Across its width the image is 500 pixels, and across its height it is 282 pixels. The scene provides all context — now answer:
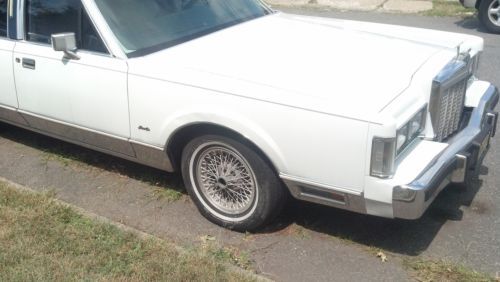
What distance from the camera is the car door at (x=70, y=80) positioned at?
161 inches

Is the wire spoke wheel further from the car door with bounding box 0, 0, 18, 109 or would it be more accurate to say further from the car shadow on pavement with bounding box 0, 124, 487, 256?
the car door with bounding box 0, 0, 18, 109

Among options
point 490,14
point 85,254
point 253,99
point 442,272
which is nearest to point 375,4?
point 490,14

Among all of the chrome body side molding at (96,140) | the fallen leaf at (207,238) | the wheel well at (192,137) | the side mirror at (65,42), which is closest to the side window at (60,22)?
the side mirror at (65,42)

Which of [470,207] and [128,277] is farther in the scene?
[470,207]

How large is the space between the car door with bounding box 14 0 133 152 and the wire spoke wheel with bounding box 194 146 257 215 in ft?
2.13

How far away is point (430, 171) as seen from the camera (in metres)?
3.29

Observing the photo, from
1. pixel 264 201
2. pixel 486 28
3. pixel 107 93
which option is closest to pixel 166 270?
pixel 264 201

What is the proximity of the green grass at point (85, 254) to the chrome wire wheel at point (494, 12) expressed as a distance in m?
7.32

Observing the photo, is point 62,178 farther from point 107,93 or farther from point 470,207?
point 470,207

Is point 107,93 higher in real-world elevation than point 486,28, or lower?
higher

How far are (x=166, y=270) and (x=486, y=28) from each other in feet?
25.4

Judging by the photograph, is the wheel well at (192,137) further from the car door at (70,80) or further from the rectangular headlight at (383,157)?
the rectangular headlight at (383,157)

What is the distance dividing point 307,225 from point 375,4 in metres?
9.06

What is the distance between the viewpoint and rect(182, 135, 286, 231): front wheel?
3613 millimetres
